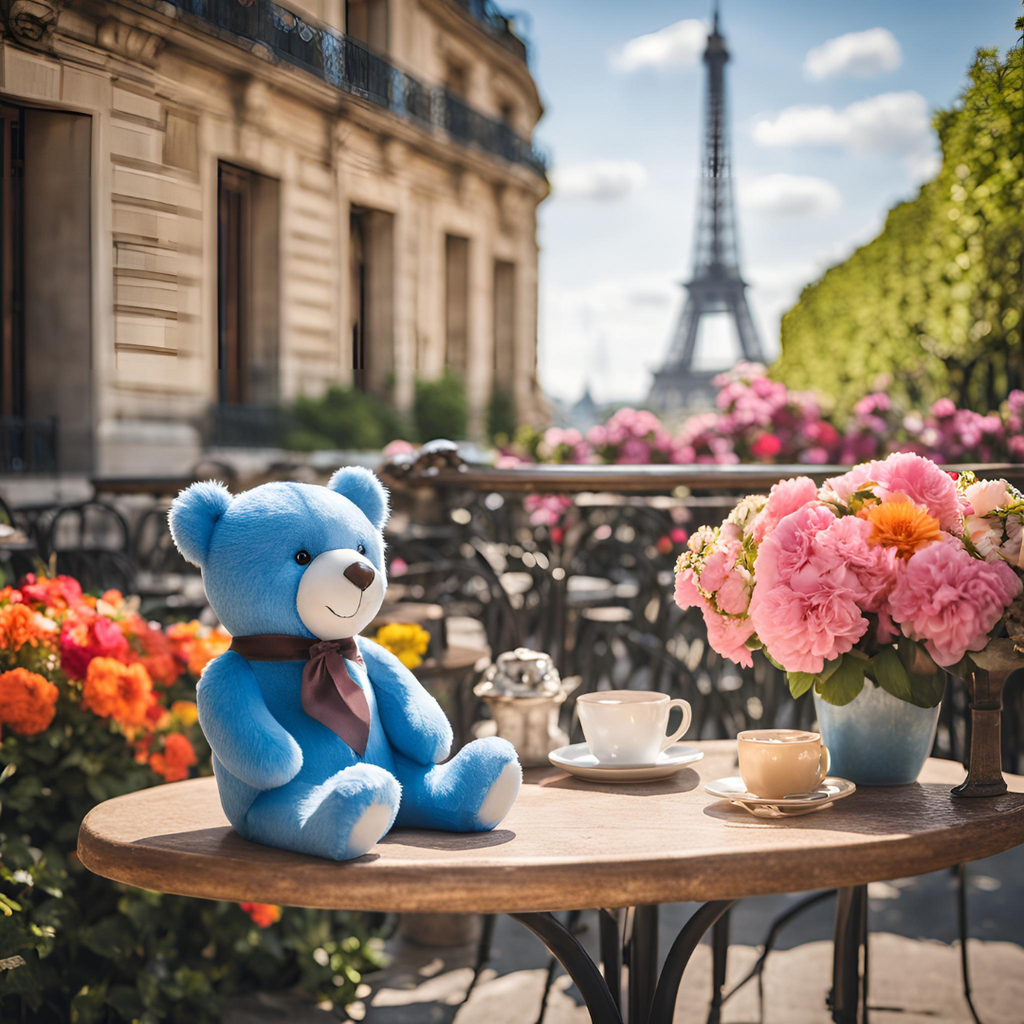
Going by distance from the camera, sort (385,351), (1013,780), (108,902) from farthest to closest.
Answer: (385,351)
(108,902)
(1013,780)

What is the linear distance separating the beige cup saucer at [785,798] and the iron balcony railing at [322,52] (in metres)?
2.02

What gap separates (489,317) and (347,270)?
1.70 metres

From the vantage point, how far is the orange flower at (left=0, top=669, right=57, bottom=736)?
2094mm

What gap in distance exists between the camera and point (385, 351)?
3939 mm

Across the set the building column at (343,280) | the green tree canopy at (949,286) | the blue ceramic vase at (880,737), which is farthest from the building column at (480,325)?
the blue ceramic vase at (880,737)

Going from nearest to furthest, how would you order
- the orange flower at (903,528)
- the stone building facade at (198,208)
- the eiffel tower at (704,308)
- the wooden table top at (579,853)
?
the wooden table top at (579,853) → the orange flower at (903,528) → the stone building facade at (198,208) → the eiffel tower at (704,308)

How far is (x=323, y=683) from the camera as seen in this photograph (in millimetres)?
1229

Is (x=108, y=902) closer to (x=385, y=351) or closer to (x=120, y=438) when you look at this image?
(x=120, y=438)

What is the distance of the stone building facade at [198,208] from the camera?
233cm

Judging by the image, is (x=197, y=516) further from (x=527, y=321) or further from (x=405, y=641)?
(x=527, y=321)

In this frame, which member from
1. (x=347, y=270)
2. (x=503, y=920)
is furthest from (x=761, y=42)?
(x=503, y=920)

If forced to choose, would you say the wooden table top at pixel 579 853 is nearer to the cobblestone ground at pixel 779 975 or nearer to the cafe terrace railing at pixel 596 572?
the cafe terrace railing at pixel 596 572

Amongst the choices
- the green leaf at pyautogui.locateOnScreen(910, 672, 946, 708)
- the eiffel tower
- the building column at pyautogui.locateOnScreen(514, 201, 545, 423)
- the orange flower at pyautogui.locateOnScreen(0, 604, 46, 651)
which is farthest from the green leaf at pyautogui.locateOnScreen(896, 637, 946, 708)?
the eiffel tower

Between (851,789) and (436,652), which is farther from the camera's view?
(436,652)
